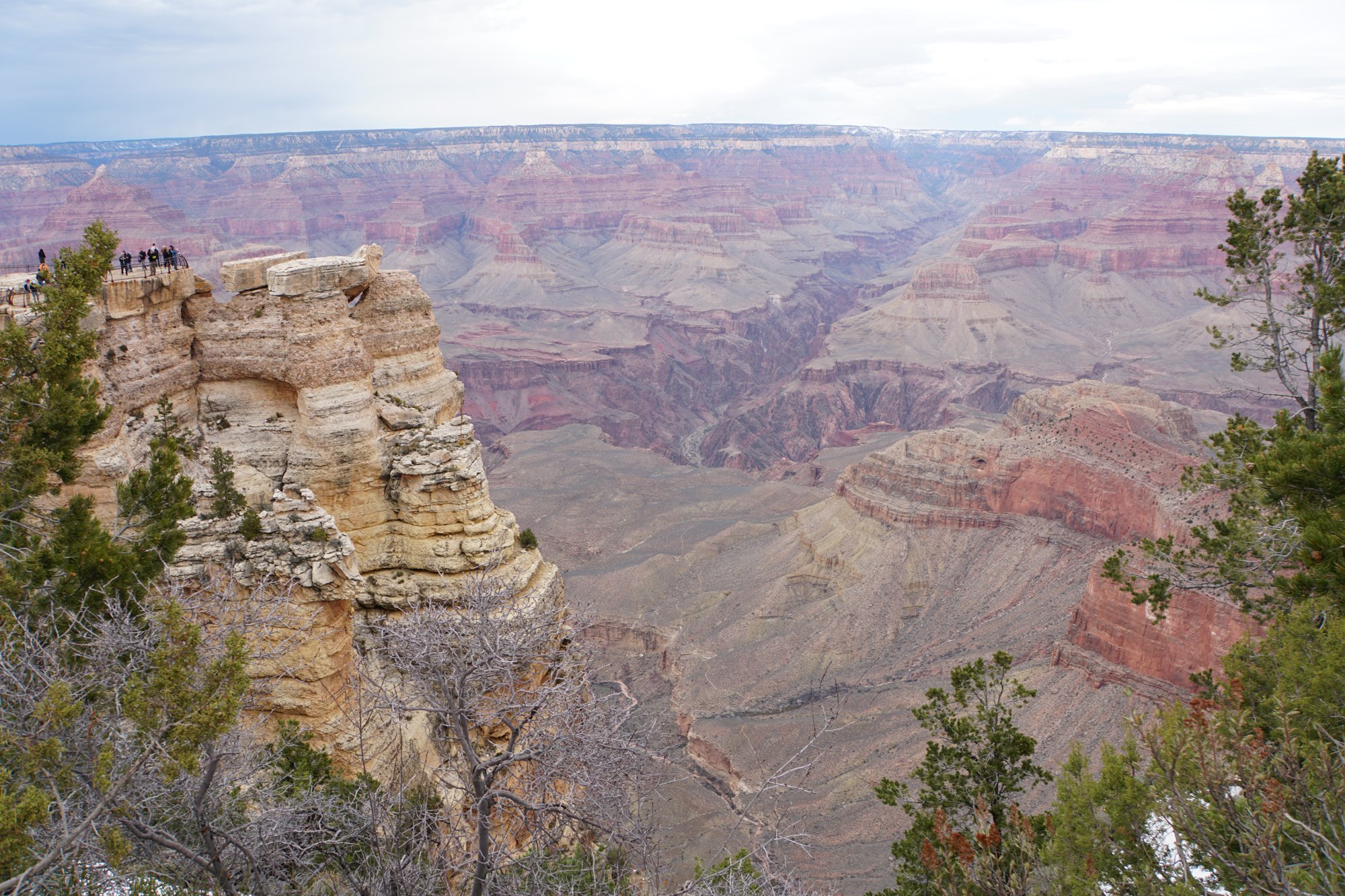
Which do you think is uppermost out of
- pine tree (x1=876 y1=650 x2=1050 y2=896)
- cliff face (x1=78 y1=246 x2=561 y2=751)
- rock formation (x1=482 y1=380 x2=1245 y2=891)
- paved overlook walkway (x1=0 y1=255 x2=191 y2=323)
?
paved overlook walkway (x1=0 y1=255 x2=191 y2=323)

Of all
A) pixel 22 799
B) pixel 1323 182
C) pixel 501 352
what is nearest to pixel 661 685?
pixel 1323 182

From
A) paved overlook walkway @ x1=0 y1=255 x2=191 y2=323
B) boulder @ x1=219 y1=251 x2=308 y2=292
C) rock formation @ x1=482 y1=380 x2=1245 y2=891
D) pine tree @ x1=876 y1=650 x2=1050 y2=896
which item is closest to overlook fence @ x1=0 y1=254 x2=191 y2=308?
paved overlook walkway @ x1=0 y1=255 x2=191 y2=323

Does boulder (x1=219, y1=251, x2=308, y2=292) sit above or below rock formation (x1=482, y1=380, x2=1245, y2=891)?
above

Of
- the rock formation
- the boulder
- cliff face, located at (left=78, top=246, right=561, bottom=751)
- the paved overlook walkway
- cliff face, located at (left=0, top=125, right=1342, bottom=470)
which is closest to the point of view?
the paved overlook walkway

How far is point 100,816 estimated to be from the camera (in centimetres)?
959

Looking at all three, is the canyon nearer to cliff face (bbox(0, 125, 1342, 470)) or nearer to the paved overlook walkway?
the paved overlook walkway

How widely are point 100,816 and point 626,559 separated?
52.4 meters

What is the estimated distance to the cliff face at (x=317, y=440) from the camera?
17.9 metres

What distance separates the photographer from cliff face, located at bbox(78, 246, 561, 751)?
17.9m

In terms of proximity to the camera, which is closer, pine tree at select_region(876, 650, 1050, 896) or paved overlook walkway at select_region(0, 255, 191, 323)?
pine tree at select_region(876, 650, 1050, 896)

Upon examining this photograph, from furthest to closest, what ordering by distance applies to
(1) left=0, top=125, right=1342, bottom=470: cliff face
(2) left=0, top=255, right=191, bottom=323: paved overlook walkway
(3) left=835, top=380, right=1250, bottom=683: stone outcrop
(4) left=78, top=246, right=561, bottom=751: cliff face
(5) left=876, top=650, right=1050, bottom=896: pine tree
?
(1) left=0, top=125, right=1342, bottom=470: cliff face
(3) left=835, top=380, right=1250, bottom=683: stone outcrop
(4) left=78, top=246, right=561, bottom=751: cliff face
(2) left=0, top=255, right=191, bottom=323: paved overlook walkway
(5) left=876, top=650, right=1050, bottom=896: pine tree

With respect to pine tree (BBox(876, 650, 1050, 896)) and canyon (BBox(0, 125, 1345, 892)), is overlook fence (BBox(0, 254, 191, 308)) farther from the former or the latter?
pine tree (BBox(876, 650, 1050, 896))

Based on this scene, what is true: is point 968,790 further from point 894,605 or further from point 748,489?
point 748,489

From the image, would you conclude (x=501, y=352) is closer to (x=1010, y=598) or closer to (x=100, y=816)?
(x=1010, y=598)
